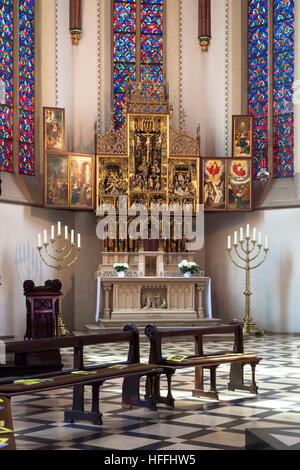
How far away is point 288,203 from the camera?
18812mm

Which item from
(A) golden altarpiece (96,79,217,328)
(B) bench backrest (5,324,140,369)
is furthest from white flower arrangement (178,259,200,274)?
(B) bench backrest (5,324,140,369)

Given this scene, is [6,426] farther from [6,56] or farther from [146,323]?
[6,56]

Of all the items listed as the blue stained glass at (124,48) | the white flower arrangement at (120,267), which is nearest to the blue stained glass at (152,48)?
the blue stained glass at (124,48)

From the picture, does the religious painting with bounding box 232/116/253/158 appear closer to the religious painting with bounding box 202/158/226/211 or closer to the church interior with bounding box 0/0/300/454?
the church interior with bounding box 0/0/300/454

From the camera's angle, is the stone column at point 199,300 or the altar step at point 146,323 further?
the stone column at point 199,300

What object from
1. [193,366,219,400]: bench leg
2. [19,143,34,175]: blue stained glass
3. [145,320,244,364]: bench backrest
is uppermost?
[19,143,34,175]: blue stained glass

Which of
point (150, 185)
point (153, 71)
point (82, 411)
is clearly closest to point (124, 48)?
point (153, 71)

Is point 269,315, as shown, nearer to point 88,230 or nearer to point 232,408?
point 88,230

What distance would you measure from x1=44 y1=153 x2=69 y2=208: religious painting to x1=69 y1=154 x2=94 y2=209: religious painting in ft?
0.49

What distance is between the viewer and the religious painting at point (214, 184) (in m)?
18.4

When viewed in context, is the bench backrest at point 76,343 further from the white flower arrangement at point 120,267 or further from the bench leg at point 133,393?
the white flower arrangement at point 120,267

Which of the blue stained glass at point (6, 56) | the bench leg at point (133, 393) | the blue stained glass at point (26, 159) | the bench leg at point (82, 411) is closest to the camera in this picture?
the bench leg at point (82, 411)

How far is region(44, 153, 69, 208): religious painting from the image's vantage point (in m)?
17.4

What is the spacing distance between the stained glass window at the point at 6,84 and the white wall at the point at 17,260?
1.31 meters
